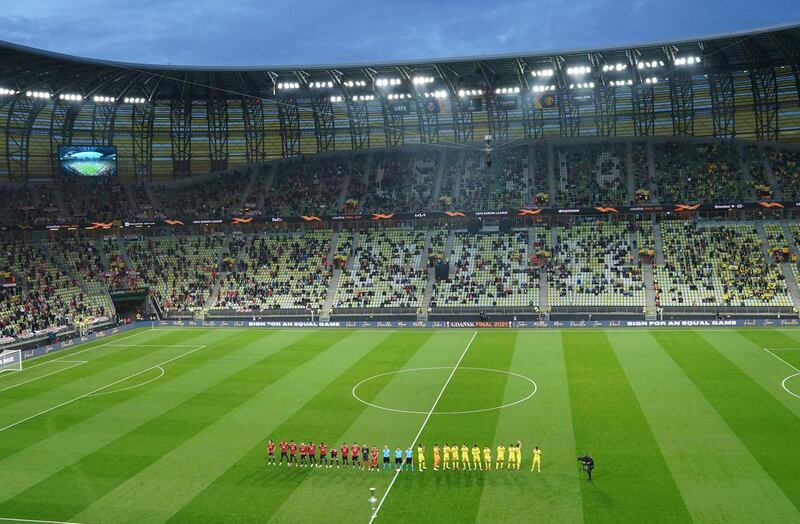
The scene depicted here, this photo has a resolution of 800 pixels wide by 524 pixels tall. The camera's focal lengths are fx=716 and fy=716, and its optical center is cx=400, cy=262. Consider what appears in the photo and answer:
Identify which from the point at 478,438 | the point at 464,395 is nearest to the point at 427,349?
the point at 464,395

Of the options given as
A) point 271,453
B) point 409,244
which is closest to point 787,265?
point 409,244

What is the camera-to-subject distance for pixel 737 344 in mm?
46031

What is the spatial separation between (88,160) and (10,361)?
34479 mm

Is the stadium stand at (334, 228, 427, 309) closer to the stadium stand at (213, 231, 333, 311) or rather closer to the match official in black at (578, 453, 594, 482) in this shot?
the stadium stand at (213, 231, 333, 311)

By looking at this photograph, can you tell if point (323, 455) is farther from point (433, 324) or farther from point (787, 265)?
point (787, 265)

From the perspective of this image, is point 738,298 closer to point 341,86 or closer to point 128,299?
point 341,86

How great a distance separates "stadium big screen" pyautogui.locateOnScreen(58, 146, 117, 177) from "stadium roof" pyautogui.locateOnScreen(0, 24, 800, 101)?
27.3 feet

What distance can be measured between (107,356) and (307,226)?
99.9 feet

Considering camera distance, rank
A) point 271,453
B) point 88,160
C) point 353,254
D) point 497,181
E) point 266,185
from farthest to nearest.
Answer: point 266,185 → point 497,181 → point 88,160 → point 353,254 → point 271,453

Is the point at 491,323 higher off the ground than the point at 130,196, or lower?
lower

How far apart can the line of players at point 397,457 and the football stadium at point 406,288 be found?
0.13 m

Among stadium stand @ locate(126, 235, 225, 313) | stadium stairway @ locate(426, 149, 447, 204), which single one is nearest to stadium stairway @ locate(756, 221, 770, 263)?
stadium stairway @ locate(426, 149, 447, 204)

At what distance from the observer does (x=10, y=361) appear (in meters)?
45.5

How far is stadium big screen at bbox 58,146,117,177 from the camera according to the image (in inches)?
2899
